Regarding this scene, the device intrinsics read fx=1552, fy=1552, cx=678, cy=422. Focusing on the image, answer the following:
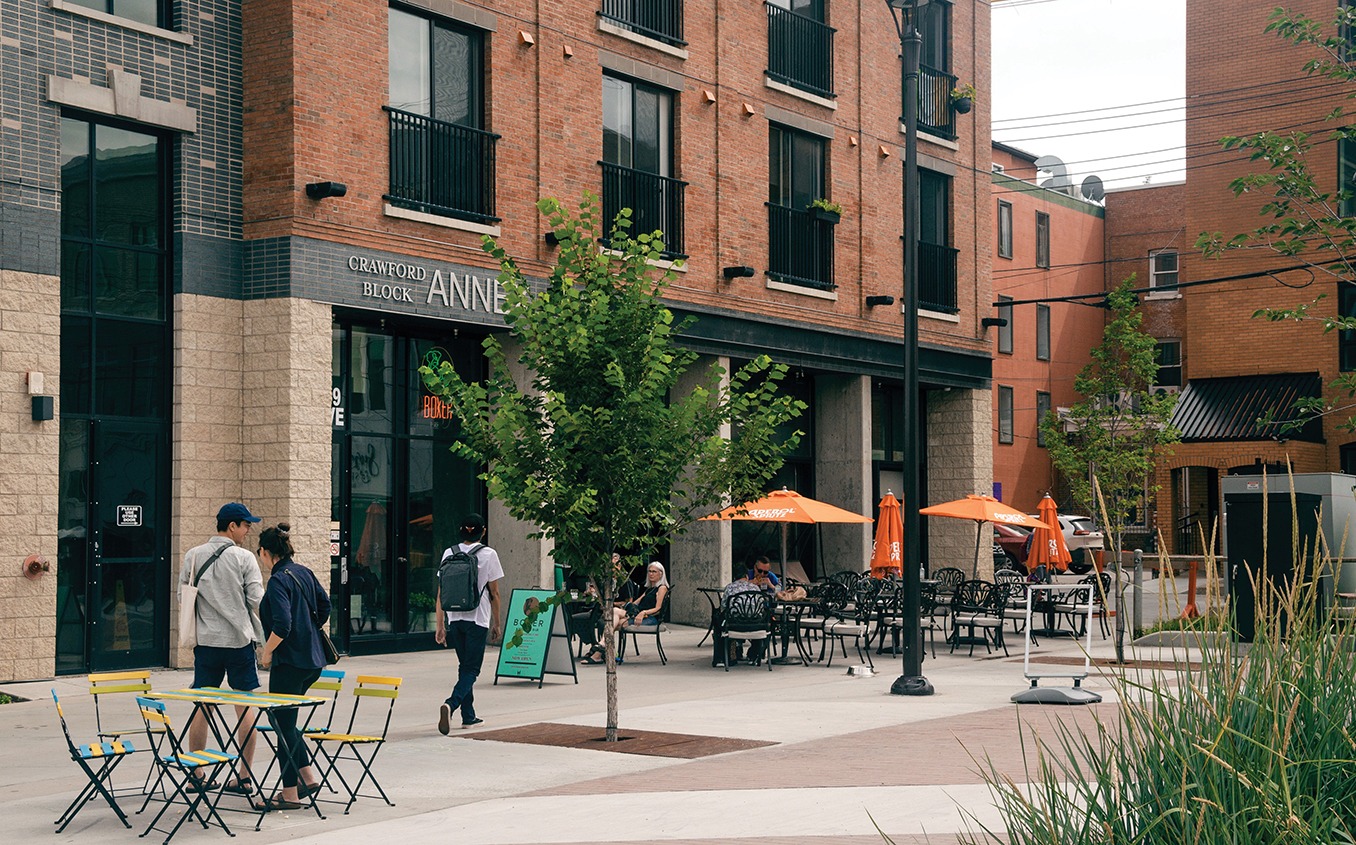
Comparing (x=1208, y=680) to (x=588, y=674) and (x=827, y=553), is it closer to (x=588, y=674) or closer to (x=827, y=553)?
(x=588, y=674)

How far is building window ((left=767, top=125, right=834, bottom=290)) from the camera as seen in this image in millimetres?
27156

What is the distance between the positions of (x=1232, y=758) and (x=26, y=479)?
14663 millimetres

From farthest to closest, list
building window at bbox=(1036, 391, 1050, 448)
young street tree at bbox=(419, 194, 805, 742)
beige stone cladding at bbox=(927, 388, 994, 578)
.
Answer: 1. building window at bbox=(1036, 391, 1050, 448)
2. beige stone cladding at bbox=(927, 388, 994, 578)
3. young street tree at bbox=(419, 194, 805, 742)

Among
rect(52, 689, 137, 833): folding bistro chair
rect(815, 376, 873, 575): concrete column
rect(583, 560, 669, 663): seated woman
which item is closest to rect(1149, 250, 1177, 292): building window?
rect(815, 376, 873, 575): concrete column

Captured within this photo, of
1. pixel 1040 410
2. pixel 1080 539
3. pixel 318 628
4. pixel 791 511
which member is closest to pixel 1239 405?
pixel 1080 539

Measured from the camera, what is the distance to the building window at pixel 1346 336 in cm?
3838

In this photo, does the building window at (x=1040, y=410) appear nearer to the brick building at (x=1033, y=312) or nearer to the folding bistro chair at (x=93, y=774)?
the brick building at (x=1033, y=312)

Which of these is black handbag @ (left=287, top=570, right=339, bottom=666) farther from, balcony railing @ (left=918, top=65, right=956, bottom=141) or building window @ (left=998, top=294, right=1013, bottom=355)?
building window @ (left=998, top=294, right=1013, bottom=355)

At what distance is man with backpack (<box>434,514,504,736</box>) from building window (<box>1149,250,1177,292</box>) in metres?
47.0

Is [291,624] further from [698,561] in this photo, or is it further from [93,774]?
[698,561]

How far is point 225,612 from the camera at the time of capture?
408 inches

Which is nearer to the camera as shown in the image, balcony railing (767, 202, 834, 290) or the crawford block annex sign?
the crawford block annex sign

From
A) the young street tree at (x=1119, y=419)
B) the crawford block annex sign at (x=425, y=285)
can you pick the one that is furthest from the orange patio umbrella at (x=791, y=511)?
the young street tree at (x=1119, y=419)

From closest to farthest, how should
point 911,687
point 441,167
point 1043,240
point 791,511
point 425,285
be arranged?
point 911,687
point 425,285
point 441,167
point 791,511
point 1043,240
